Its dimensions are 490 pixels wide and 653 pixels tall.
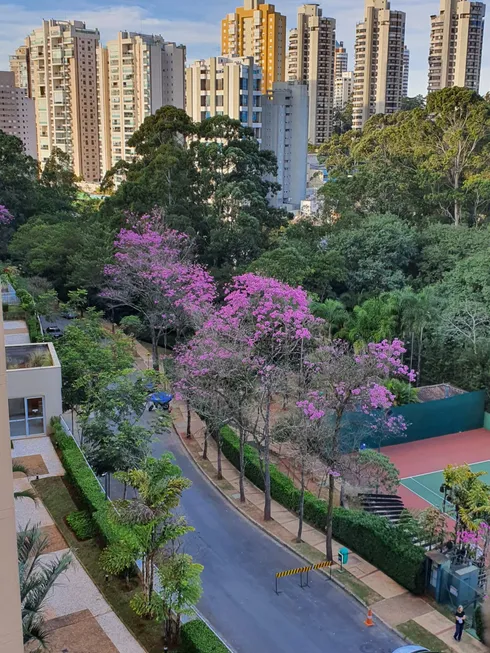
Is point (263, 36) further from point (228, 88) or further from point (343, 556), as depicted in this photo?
point (343, 556)

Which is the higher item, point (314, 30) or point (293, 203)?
point (314, 30)

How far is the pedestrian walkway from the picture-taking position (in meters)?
11.6

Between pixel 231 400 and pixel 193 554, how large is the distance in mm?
4128

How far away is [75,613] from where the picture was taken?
12.4 meters

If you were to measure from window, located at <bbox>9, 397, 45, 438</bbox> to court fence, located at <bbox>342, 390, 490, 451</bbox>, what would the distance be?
→ 34.2 ft

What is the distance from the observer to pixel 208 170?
34969mm

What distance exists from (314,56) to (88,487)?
324ft

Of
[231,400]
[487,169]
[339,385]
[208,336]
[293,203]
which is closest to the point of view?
[339,385]

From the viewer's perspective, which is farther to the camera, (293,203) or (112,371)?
(293,203)

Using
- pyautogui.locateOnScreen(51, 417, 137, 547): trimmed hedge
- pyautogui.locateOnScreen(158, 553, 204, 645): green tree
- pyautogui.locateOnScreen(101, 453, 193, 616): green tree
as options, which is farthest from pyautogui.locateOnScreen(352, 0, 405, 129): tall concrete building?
pyautogui.locateOnScreen(158, 553, 204, 645): green tree

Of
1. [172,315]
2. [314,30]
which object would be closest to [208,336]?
[172,315]

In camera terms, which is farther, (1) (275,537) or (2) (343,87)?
(2) (343,87)

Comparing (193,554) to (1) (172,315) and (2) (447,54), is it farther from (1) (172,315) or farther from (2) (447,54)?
(2) (447,54)

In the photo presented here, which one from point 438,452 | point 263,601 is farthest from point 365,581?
point 438,452
